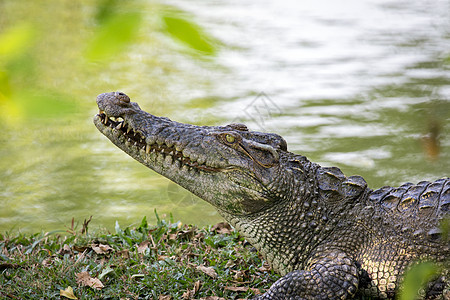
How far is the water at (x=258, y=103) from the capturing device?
16.4 ft

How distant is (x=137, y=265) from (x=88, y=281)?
34 cm

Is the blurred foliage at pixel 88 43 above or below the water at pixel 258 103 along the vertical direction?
above

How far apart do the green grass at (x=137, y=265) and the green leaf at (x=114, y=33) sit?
242 cm

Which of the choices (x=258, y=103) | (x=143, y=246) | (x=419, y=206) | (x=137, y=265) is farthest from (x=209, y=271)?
(x=258, y=103)

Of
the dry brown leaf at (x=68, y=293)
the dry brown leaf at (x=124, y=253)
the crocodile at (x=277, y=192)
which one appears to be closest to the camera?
the crocodile at (x=277, y=192)

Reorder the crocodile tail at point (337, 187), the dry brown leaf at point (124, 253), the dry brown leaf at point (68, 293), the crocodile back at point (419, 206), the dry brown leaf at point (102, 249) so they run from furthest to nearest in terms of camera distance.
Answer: the dry brown leaf at point (102, 249), the dry brown leaf at point (124, 253), the dry brown leaf at point (68, 293), the crocodile tail at point (337, 187), the crocodile back at point (419, 206)

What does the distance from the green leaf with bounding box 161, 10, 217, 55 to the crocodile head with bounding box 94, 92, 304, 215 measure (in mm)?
2084

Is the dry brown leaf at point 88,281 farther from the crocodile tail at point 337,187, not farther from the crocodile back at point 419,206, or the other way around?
the crocodile back at point 419,206

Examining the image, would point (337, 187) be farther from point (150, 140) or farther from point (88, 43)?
point (88, 43)

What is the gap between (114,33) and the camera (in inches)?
29.1

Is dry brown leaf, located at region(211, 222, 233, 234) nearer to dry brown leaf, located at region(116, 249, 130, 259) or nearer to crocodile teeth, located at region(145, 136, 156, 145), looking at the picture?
dry brown leaf, located at region(116, 249, 130, 259)

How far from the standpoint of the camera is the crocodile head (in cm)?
285

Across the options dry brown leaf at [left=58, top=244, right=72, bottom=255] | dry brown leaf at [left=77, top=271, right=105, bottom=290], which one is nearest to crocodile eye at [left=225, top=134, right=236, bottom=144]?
dry brown leaf at [left=77, top=271, right=105, bottom=290]

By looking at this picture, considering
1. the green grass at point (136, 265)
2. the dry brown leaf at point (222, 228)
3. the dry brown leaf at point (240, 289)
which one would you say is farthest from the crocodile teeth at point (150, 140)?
the dry brown leaf at point (222, 228)
